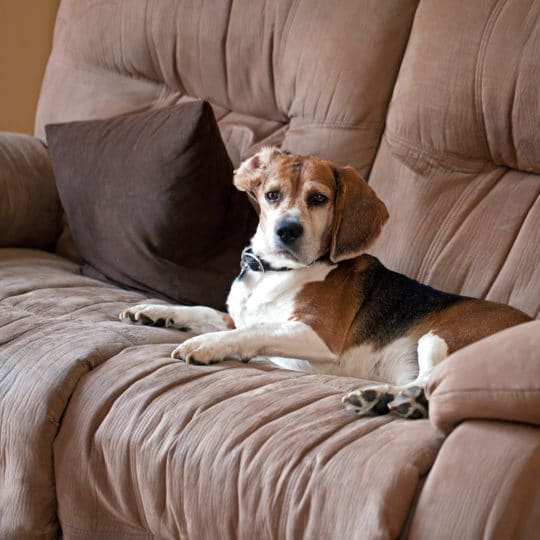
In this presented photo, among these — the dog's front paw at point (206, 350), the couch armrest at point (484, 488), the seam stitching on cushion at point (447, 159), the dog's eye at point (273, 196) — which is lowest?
the dog's front paw at point (206, 350)

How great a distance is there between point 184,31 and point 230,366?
4.82 feet

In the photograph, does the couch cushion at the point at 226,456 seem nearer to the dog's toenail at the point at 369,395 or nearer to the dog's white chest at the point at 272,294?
the dog's toenail at the point at 369,395

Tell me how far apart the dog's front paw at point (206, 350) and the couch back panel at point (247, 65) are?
828 millimetres

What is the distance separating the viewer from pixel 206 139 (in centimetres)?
269

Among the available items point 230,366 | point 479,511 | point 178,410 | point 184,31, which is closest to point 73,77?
point 184,31

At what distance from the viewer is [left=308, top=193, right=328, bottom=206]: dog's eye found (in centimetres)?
234

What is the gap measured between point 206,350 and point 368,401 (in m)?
0.48

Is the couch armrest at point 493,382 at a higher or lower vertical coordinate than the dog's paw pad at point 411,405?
higher

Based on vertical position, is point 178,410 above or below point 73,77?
below

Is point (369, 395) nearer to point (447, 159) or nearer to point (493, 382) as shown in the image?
point (493, 382)

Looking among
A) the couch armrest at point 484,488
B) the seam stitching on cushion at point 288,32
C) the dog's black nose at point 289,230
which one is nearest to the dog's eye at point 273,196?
the dog's black nose at point 289,230

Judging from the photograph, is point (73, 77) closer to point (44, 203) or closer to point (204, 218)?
point (44, 203)

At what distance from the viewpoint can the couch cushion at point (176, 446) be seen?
1480 mm

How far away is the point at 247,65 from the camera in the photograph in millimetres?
2947
